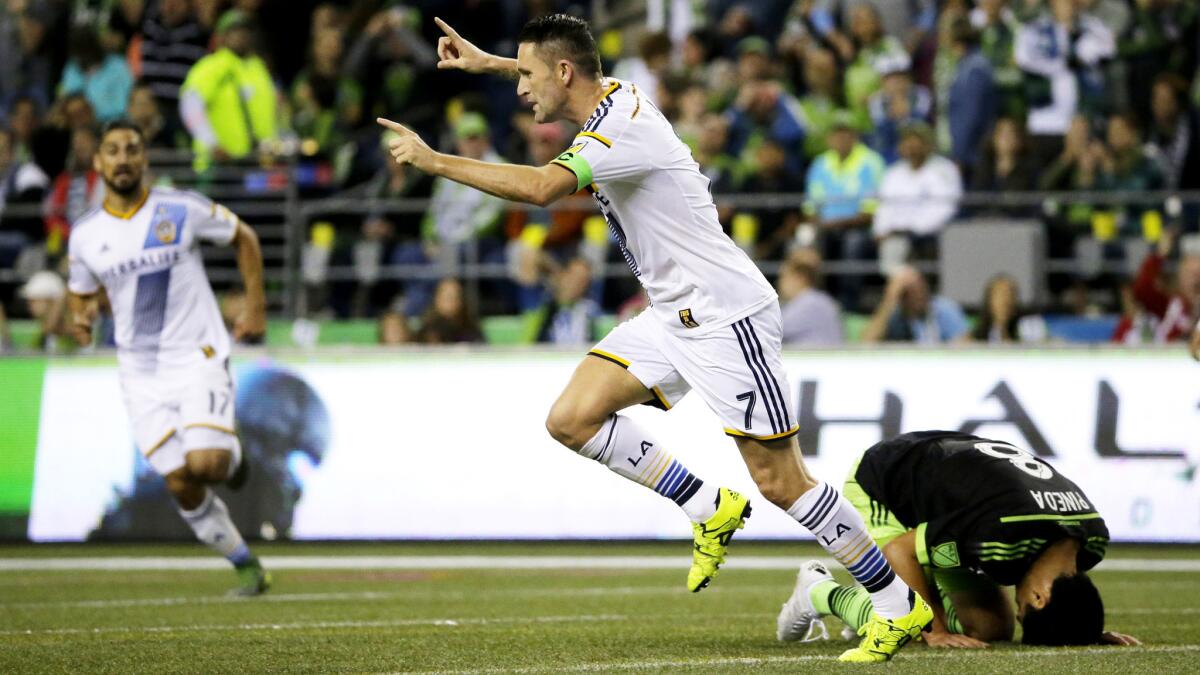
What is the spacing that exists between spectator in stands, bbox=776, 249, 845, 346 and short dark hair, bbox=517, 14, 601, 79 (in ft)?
22.7

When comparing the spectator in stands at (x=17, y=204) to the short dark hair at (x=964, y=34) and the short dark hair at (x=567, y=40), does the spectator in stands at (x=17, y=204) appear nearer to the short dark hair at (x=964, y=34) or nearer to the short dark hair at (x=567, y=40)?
the short dark hair at (x=964, y=34)

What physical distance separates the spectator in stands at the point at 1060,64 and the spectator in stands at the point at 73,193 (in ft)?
27.0

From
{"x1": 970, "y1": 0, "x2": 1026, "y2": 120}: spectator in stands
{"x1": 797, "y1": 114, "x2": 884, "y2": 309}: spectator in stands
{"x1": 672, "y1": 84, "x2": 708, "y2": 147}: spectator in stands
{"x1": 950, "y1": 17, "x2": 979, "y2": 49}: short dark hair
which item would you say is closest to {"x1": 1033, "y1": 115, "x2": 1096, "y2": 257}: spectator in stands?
{"x1": 970, "y1": 0, "x2": 1026, "y2": 120}: spectator in stands

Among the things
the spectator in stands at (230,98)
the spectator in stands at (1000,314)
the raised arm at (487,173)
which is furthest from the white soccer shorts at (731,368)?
the spectator in stands at (230,98)

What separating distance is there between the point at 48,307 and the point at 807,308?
661cm

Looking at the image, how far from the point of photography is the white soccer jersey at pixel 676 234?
6766mm

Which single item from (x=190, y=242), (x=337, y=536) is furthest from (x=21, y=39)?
(x=190, y=242)

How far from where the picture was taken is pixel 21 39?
19703mm

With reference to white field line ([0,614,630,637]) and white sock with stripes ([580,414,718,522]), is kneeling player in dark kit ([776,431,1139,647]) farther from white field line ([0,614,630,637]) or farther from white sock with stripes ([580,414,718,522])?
white field line ([0,614,630,637])

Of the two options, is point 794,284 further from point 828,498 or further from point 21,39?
point 21,39

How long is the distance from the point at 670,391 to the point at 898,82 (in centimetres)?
911

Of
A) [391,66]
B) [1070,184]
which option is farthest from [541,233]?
[1070,184]

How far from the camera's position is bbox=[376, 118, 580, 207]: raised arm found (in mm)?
6039

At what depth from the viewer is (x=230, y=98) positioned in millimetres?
16797
